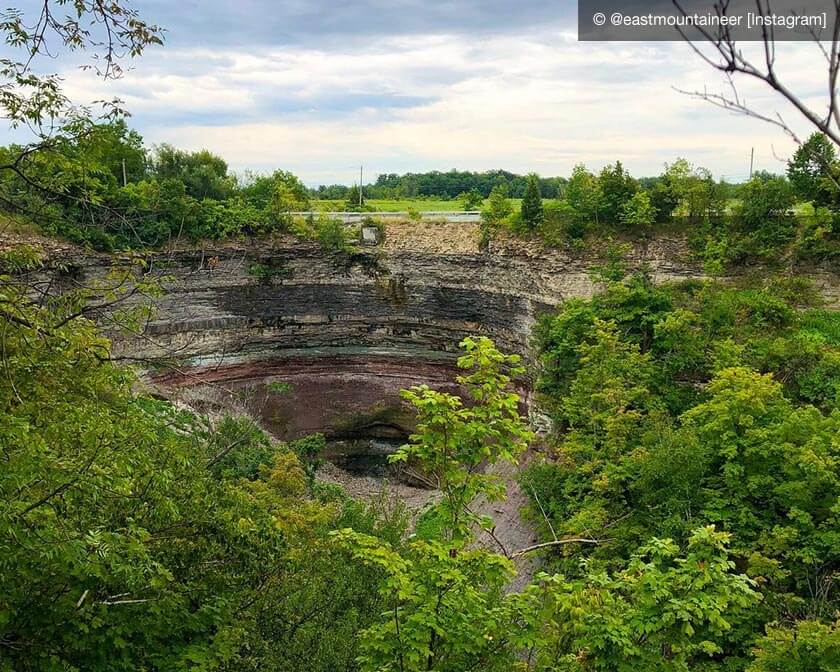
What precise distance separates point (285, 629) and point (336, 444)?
773 inches

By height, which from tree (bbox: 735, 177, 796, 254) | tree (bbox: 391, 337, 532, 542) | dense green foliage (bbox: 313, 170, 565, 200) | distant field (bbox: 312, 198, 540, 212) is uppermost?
dense green foliage (bbox: 313, 170, 565, 200)

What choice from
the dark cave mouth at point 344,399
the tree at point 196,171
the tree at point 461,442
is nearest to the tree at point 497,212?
the dark cave mouth at point 344,399

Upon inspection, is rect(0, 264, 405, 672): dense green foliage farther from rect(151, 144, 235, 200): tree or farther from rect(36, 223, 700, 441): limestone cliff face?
rect(151, 144, 235, 200): tree

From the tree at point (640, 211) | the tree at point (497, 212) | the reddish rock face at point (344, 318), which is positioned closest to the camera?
the tree at point (640, 211)

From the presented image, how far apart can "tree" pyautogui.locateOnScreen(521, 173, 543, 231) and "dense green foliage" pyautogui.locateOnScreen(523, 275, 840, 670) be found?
7.66 metres

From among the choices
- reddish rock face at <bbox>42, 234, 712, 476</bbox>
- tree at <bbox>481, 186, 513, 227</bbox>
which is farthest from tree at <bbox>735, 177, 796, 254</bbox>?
tree at <bbox>481, 186, 513, 227</bbox>

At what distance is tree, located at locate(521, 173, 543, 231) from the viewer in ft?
91.4

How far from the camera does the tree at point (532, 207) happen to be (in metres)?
27.9

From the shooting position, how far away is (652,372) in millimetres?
16781

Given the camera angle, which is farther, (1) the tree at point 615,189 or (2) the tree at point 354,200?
(2) the tree at point 354,200

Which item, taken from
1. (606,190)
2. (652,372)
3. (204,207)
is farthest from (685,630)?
(204,207)

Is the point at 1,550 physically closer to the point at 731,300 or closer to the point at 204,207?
the point at 731,300

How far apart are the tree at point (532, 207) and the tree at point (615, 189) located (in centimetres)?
299

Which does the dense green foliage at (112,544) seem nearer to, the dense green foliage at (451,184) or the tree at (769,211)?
the tree at (769,211)
